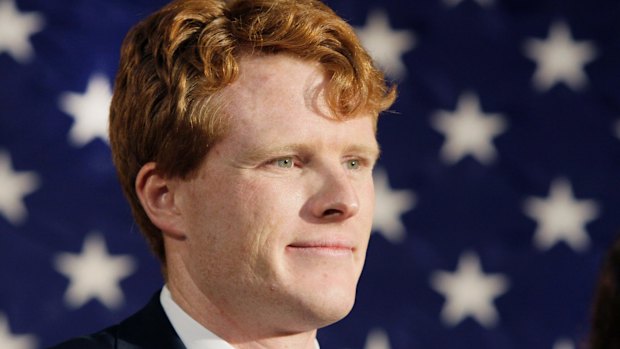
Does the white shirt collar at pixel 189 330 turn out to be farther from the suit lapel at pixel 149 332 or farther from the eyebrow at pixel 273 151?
the eyebrow at pixel 273 151

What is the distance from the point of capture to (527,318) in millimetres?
3031

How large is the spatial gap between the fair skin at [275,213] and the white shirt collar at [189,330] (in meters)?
0.02

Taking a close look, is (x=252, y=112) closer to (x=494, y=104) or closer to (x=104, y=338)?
(x=104, y=338)

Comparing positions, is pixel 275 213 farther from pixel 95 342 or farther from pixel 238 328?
pixel 95 342

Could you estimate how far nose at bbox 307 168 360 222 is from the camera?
5.73 feet

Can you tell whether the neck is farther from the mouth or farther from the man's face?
the mouth

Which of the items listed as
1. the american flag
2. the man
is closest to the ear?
the man

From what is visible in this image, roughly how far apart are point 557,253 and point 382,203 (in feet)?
1.84

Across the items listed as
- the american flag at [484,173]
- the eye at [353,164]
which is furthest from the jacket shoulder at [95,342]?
the american flag at [484,173]

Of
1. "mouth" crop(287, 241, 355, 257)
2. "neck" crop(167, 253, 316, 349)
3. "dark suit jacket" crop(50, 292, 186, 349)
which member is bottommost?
"dark suit jacket" crop(50, 292, 186, 349)

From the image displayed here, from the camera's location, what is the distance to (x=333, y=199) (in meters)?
1.75

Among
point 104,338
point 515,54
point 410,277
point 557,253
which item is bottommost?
point 104,338

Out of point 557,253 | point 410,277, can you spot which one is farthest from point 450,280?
point 557,253

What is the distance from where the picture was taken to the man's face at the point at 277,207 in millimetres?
1754
